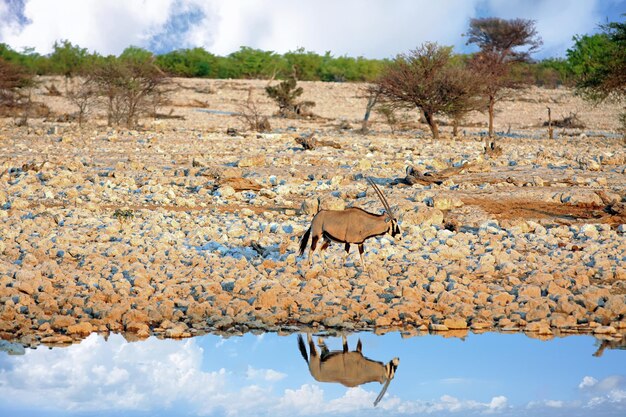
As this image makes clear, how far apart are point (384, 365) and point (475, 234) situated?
4192mm

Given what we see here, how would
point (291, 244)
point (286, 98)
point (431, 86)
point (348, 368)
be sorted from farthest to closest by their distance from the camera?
point (286, 98) < point (431, 86) < point (291, 244) < point (348, 368)

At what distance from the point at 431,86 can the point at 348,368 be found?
743 inches

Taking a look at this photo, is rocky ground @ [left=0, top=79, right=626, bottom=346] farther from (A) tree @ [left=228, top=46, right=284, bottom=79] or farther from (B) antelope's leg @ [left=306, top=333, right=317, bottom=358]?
(A) tree @ [left=228, top=46, right=284, bottom=79]

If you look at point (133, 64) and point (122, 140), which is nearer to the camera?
point (122, 140)

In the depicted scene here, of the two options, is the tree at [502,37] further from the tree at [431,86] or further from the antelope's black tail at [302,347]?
the antelope's black tail at [302,347]

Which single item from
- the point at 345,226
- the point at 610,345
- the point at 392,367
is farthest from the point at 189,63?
the point at 392,367

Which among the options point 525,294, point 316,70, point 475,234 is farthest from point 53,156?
point 316,70

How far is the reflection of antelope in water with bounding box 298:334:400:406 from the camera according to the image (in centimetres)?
586

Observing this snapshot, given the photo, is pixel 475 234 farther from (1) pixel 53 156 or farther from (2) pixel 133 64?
(2) pixel 133 64

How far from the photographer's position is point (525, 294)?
754 centimetres

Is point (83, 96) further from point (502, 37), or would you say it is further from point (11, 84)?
point (502, 37)

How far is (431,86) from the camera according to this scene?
2414 centimetres

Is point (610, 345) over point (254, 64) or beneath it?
beneath

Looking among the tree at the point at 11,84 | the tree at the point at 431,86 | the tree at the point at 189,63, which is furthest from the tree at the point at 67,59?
the tree at the point at 431,86
